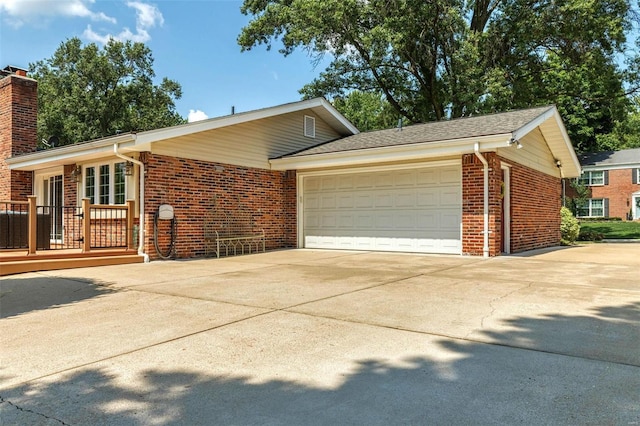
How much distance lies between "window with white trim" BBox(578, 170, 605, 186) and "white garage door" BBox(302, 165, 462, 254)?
28.0 m

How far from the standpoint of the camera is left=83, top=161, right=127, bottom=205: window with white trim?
36.0ft

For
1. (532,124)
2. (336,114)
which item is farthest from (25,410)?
(336,114)

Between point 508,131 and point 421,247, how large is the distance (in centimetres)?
361

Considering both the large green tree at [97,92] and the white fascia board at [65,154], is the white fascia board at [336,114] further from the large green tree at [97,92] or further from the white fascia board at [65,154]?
the large green tree at [97,92]

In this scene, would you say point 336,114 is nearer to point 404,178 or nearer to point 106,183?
point 404,178

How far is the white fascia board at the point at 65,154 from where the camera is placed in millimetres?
9891

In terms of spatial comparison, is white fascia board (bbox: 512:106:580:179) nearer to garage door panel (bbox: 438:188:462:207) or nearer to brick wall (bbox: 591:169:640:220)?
garage door panel (bbox: 438:188:462:207)

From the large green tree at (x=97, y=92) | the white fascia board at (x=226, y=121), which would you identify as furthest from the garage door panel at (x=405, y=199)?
the large green tree at (x=97, y=92)

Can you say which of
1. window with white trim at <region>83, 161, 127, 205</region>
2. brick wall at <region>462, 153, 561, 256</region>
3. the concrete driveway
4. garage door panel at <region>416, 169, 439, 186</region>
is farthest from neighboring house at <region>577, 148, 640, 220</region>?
window with white trim at <region>83, 161, 127, 205</region>

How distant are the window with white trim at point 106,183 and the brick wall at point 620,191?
34.2m

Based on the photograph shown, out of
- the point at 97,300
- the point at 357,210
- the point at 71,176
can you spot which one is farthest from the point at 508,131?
the point at 71,176

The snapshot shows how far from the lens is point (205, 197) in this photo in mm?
11469

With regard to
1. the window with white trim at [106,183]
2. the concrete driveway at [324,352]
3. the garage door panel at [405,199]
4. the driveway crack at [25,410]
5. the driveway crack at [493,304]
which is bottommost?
the driveway crack at [25,410]

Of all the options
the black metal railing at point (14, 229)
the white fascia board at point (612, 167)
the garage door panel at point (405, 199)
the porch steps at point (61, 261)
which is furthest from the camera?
the white fascia board at point (612, 167)
